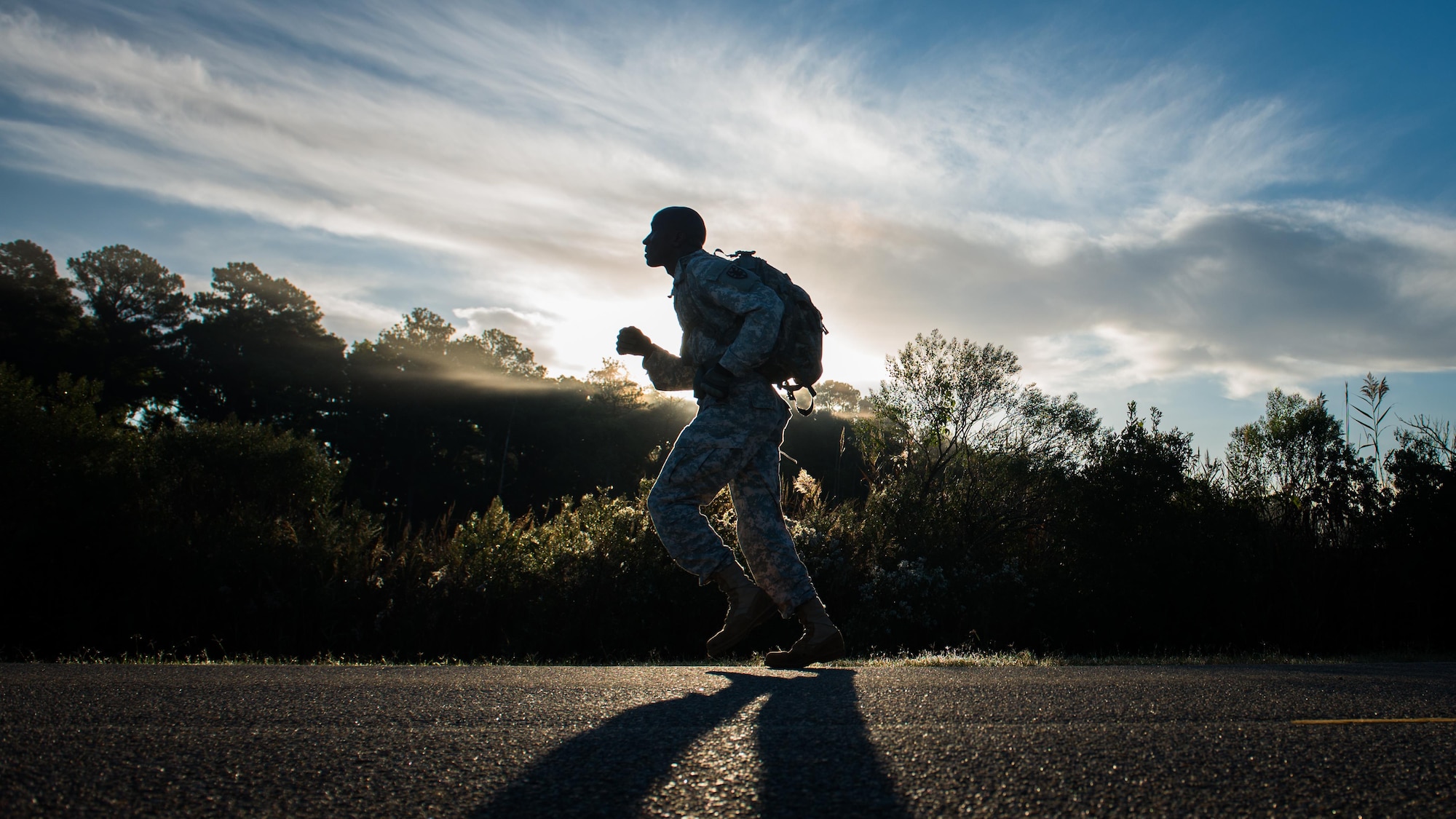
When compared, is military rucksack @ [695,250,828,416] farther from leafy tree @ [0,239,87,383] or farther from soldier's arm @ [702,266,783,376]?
leafy tree @ [0,239,87,383]

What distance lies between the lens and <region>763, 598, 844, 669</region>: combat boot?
13.1ft

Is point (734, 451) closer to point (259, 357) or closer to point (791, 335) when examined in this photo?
point (791, 335)

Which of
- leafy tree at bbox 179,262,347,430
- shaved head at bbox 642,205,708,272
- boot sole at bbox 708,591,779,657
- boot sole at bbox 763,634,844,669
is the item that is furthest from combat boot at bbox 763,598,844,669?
leafy tree at bbox 179,262,347,430

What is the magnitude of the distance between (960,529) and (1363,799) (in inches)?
375

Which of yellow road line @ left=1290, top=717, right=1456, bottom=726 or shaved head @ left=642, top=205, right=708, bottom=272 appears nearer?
yellow road line @ left=1290, top=717, right=1456, bottom=726

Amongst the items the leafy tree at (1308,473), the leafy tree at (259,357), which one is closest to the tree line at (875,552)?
the leafy tree at (1308,473)

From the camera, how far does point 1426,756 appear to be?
1.79 m

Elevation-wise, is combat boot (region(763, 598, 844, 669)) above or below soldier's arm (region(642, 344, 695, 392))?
below

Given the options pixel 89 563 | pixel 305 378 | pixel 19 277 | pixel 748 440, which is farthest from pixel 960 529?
pixel 19 277

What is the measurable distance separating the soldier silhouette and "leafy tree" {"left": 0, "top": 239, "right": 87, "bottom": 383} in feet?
143

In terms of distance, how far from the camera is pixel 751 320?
3.99 meters

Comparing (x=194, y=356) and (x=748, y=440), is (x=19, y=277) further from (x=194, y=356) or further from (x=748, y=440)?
(x=748, y=440)

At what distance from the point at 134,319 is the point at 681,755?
55265 millimetres

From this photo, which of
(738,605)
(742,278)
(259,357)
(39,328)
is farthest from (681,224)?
(259,357)
